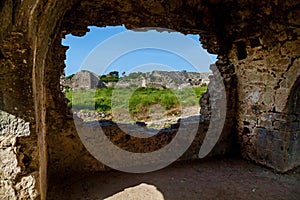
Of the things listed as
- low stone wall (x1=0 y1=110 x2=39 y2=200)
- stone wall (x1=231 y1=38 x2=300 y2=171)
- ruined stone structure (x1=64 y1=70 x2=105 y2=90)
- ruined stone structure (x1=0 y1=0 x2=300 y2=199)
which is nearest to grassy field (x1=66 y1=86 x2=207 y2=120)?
ruined stone structure (x1=64 y1=70 x2=105 y2=90)

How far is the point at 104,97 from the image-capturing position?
5934 millimetres

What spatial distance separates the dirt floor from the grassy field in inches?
84.6

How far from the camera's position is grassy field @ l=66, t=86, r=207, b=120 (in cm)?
544

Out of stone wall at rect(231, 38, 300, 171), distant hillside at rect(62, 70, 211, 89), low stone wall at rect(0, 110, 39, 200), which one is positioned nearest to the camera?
low stone wall at rect(0, 110, 39, 200)

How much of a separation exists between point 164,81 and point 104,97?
2109 mm

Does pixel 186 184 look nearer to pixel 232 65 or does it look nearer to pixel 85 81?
pixel 232 65

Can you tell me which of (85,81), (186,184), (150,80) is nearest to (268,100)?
(186,184)

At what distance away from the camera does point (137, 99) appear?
22.2 ft

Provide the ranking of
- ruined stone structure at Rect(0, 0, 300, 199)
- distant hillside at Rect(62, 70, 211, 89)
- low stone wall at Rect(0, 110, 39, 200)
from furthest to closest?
distant hillside at Rect(62, 70, 211, 89) < ruined stone structure at Rect(0, 0, 300, 199) < low stone wall at Rect(0, 110, 39, 200)

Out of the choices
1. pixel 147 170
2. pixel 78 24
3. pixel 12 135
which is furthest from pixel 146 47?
pixel 12 135

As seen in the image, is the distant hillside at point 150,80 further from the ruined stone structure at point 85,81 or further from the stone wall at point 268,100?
the stone wall at point 268,100

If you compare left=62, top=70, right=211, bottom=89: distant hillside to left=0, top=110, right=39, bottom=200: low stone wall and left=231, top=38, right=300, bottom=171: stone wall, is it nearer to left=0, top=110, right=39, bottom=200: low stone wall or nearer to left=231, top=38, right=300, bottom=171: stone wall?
left=231, top=38, right=300, bottom=171: stone wall

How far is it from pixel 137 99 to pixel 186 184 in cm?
386

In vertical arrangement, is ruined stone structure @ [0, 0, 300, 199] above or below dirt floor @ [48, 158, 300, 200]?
above
